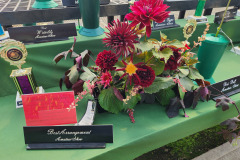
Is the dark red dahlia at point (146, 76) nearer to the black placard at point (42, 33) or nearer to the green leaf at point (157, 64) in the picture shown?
the green leaf at point (157, 64)

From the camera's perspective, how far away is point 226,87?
894mm

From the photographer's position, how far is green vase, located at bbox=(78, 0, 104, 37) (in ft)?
2.96

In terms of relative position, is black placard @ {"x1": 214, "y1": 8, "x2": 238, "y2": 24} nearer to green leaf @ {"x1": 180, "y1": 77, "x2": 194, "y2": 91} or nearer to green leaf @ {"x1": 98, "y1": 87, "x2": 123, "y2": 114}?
green leaf @ {"x1": 180, "y1": 77, "x2": 194, "y2": 91}

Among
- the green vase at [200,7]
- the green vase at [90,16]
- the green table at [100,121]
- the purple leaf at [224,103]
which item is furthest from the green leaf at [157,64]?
the green vase at [200,7]

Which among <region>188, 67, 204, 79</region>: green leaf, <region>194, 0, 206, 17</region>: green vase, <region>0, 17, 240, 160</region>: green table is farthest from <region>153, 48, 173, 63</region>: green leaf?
<region>194, 0, 206, 17</region>: green vase

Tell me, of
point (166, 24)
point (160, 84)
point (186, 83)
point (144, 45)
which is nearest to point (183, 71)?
point (186, 83)

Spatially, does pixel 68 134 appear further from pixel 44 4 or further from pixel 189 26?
pixel 44 4

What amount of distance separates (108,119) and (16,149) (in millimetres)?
385

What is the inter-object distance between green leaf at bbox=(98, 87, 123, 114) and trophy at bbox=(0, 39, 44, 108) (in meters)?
0.37

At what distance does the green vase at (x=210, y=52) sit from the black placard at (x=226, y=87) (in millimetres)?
118

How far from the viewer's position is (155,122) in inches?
31.1

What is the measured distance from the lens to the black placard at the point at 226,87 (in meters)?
0.86

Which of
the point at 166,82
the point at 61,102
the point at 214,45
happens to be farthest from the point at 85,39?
the point at 214,45

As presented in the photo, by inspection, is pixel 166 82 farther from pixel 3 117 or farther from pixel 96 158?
pixel 3 117
